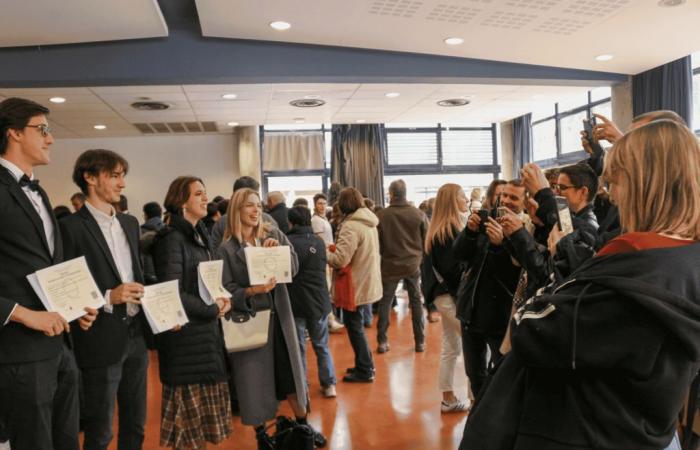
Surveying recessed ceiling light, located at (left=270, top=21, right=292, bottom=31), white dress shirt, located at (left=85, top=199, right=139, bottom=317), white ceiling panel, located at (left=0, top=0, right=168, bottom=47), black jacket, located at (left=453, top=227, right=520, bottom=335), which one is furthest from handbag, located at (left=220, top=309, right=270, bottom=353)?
recessed ceiling light, located at (left=270, top=21, right=292, bottom=31)

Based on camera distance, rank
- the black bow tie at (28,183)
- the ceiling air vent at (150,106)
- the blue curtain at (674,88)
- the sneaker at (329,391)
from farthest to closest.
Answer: the ceiling air vent at (150,106) → the blue curtain at (674,88) → the sneaker at (329,391) → the black bow tie at (28,183)

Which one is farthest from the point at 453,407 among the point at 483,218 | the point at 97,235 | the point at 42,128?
the point at 42,128

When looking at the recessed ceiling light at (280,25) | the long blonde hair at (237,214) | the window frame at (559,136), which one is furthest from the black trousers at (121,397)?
the window frame at (559,136)

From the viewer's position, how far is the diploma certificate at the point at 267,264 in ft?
8.53

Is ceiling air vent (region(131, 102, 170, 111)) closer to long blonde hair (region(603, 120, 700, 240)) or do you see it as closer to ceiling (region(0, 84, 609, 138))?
ceiling (region(0, 84, 609, 138))

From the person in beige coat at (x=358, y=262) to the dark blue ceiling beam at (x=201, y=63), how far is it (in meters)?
1.90

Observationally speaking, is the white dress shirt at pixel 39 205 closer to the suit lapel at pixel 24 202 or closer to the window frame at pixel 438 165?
the suit lapel at pixel 24 202

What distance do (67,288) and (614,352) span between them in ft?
5.65

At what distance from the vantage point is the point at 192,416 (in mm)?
2498

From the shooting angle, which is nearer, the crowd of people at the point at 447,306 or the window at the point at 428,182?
the crowd of people at the point at 447,306

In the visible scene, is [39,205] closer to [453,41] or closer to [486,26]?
[486,26]

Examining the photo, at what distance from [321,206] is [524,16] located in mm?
3185

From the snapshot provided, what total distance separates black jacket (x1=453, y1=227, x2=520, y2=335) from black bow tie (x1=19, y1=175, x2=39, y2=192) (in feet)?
6.76

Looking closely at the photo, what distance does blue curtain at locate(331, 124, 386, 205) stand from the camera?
10297 millimetres
